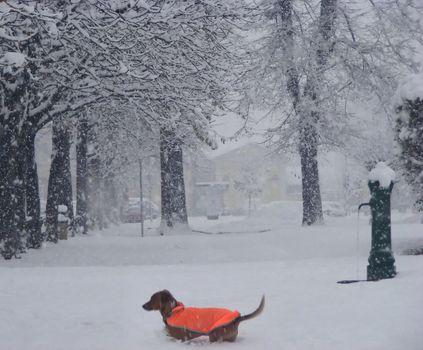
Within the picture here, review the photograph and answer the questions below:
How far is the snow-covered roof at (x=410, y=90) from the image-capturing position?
12.6 meters

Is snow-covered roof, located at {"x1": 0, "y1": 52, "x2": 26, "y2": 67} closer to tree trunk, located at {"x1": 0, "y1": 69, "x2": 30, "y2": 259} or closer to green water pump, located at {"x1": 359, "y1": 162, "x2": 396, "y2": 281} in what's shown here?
tree trunk, located at {"x1": 0, "y1": 69, "x2": 30, "y2": 259}

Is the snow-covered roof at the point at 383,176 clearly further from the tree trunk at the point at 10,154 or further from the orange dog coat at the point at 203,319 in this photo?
the tree trunk at the point at 10,154

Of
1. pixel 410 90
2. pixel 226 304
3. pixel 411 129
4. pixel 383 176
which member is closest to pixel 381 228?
pixel 383 176

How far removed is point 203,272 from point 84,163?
17.0 metres

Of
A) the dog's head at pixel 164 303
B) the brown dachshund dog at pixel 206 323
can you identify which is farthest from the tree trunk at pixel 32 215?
the brown dachshund dog at pixel 206 323

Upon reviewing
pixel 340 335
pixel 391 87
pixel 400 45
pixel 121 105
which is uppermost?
pixel 400 45

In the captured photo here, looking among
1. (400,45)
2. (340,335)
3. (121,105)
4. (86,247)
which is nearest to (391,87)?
(400,45)

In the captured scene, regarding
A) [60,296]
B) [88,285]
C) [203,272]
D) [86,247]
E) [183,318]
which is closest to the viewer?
[183,318]

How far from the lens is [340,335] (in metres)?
5.76

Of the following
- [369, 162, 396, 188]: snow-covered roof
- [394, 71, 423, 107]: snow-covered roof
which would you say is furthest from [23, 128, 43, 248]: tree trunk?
[369, 162, 396, 188]: snow-covered roof

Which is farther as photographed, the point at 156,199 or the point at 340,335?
the point at 156,199

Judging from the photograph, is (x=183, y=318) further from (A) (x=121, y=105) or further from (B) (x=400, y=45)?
(B) (x=400, y=45)

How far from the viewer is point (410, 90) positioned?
501 inches

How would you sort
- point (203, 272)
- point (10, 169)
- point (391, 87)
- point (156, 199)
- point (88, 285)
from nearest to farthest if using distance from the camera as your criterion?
point (88, 285), point (203, 272), point (10, 169), point (391, 87), point (156, 199)
